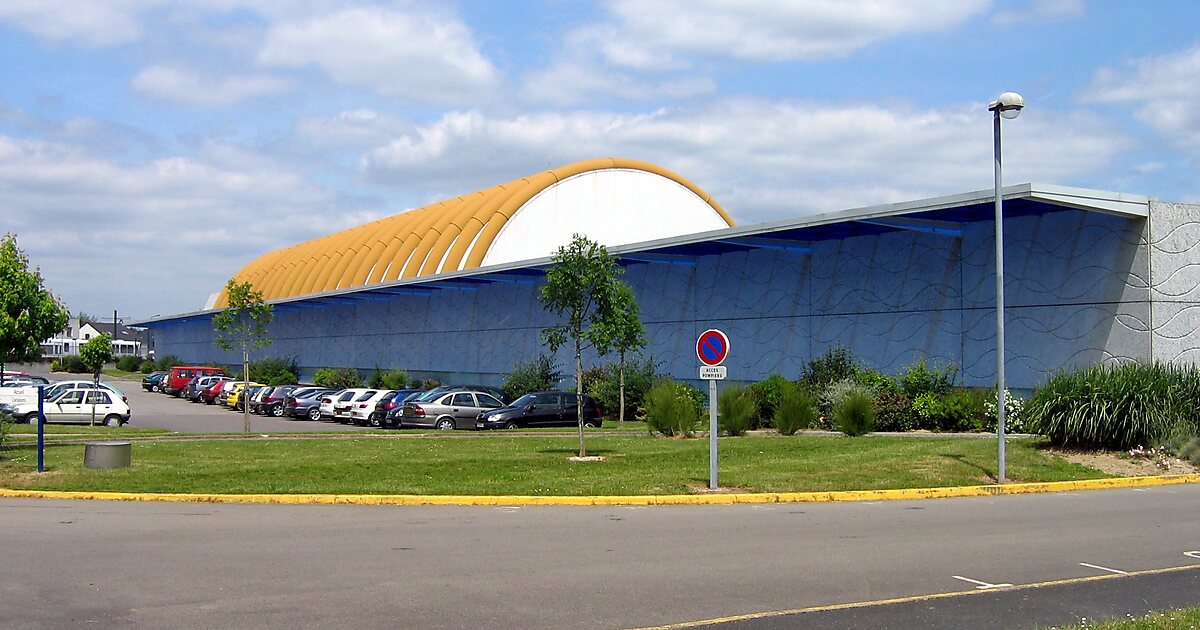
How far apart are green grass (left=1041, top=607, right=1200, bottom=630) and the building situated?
60.1 ft

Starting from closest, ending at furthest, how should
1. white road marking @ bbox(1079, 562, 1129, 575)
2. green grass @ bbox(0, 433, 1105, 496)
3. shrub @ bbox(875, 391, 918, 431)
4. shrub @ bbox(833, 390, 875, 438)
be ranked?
white road marking @ bbox(1079, 562, 1129, 575)
green grass @ bbox(0, 433, 1105, 496)
shrub @ bbox(833, 390, 875, 438)
shrub @ bbox(875, 391, 918, 431)

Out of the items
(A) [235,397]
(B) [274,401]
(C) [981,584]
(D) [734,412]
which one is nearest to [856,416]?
(D) [734,412]

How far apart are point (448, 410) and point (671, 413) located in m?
10.9

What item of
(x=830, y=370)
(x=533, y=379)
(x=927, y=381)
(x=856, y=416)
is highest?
(x=830, y=370)

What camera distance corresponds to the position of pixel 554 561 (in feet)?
34.1

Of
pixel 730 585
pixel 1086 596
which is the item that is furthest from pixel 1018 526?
pixel 730 585

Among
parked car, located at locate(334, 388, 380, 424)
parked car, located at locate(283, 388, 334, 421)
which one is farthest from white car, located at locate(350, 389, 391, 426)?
parked car, located at locate(283, 388, 334, 421)

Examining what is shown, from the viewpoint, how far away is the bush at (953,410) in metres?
28.0

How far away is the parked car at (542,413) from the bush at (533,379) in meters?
9.33

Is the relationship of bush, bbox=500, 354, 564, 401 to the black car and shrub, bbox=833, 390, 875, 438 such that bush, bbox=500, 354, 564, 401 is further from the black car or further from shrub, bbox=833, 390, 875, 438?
the black car

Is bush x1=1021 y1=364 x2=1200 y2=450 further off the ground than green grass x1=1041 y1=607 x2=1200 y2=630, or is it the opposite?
bush x1=1021 y1=364 x2=1200 y2=450

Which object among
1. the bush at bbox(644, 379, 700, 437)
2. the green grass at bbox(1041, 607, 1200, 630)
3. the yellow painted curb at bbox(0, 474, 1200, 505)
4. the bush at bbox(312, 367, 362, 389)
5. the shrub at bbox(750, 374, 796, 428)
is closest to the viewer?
the green grass at bbox(1041, 607, 1200, 630)

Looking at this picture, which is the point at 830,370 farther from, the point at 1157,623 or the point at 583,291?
the point at 1157,623

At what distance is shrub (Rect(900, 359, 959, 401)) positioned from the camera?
29.6m
